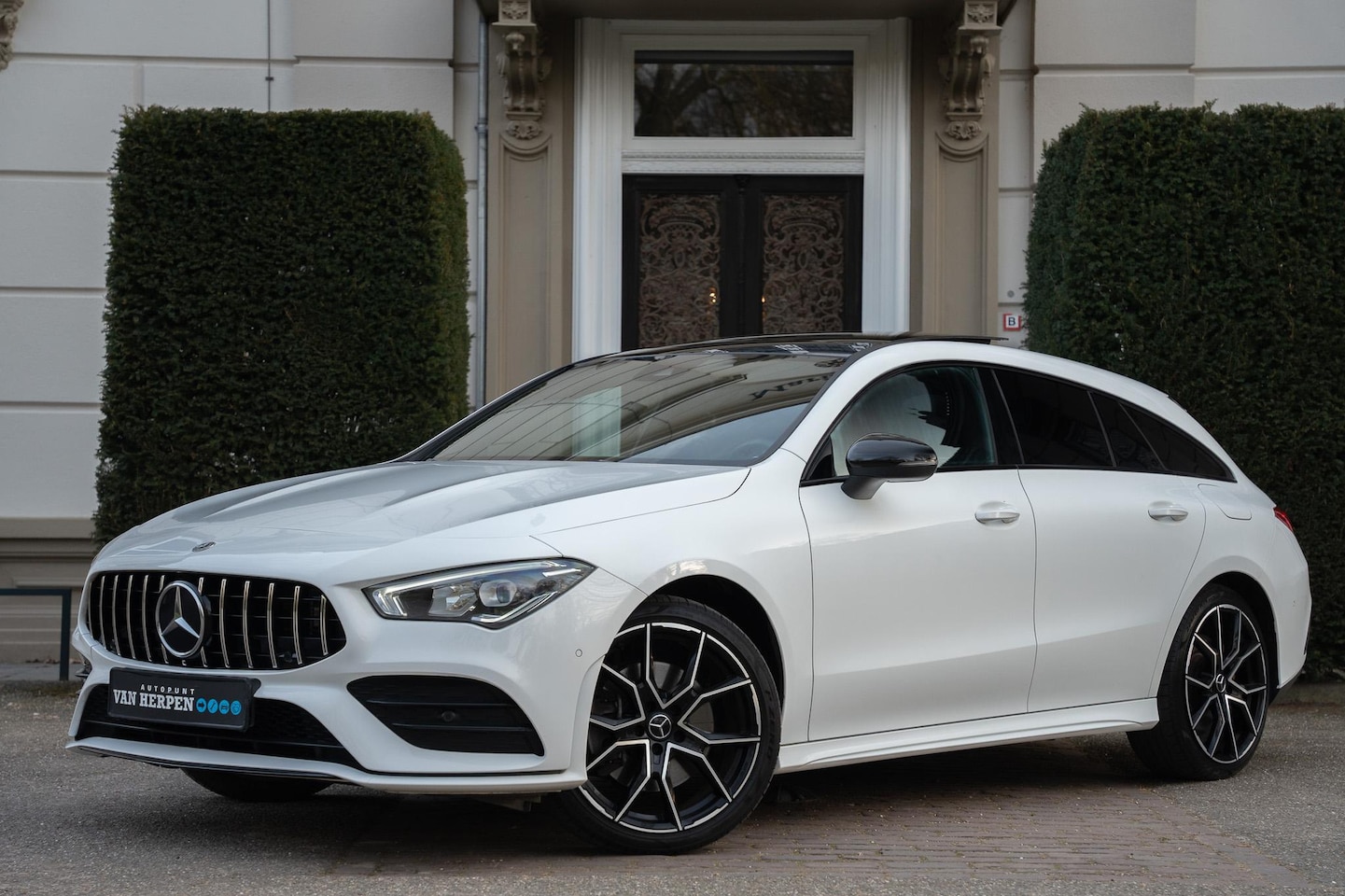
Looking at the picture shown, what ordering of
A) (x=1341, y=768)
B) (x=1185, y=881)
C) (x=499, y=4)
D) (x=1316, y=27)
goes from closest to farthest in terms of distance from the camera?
(x=1185, y=881)
(x=1341, y=768)
(x=499, y=4)
(x=1316, y=27)

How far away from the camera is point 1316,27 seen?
473 inches

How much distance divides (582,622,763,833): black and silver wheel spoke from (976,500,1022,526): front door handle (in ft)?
4.13

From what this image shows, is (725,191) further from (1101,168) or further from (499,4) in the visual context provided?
(1101,168)

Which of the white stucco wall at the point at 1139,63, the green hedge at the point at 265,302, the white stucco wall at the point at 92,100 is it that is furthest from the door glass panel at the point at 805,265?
the green hedge at the point at 265,302

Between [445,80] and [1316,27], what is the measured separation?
626 centimetres

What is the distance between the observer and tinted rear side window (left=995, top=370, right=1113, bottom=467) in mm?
6125

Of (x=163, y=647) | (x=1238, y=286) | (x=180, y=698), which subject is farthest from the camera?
(x=1238, y=286)

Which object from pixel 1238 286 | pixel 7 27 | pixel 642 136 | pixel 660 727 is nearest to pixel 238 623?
pixel 660 727

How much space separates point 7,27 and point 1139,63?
8.03 m

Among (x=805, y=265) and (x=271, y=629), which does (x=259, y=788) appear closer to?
(x=271, y=629)

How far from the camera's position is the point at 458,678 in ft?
14.5

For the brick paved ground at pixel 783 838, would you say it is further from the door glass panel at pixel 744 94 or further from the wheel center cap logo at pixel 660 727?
the door glass panel at pixel 744 94

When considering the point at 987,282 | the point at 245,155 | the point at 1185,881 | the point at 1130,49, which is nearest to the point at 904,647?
the point at 1185,881

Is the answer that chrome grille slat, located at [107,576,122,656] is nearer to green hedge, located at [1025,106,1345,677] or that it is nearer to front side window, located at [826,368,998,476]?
front side window, located at [826,368,998,476]
